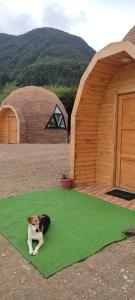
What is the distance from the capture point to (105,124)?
24.8 feet

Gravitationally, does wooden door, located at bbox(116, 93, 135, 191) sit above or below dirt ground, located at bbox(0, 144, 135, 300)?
above

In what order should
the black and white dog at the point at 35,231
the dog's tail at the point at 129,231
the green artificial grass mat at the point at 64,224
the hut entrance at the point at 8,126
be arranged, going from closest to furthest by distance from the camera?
the green artificial grass mat at the point at 64,224 < the black and white dog at the point at 35,231 < the dog's tail at the point at 129,231 < the hut entrance at the point at 8,126

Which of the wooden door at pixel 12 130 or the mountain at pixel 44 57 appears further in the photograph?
the mountain at pixel 44 57

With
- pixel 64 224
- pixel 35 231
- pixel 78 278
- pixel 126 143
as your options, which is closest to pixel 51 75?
pixel 126 143

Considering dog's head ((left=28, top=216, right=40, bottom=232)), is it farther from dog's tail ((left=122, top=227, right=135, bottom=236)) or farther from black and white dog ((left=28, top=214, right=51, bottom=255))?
dog's tail ((left=122, top=227, right=135, bottom=236))

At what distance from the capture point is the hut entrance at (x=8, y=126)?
71.7 ft

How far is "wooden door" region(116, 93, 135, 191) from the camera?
6.79m

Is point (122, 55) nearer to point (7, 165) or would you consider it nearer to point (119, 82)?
point (119, 82)

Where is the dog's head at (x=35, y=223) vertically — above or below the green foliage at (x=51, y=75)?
below

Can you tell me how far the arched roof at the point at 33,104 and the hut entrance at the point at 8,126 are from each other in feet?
3.12

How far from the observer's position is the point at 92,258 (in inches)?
147

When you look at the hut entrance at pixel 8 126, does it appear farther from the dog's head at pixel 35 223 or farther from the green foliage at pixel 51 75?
the green foliage at pixel 51 75

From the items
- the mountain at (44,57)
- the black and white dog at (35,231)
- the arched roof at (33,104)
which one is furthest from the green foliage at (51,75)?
the black and white dog at (35,231)

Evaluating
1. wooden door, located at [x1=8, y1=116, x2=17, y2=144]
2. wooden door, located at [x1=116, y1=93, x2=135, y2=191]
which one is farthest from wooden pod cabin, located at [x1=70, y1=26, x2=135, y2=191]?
wooden door, located at [x1=8, y1=116, x2=17, y2=144]
